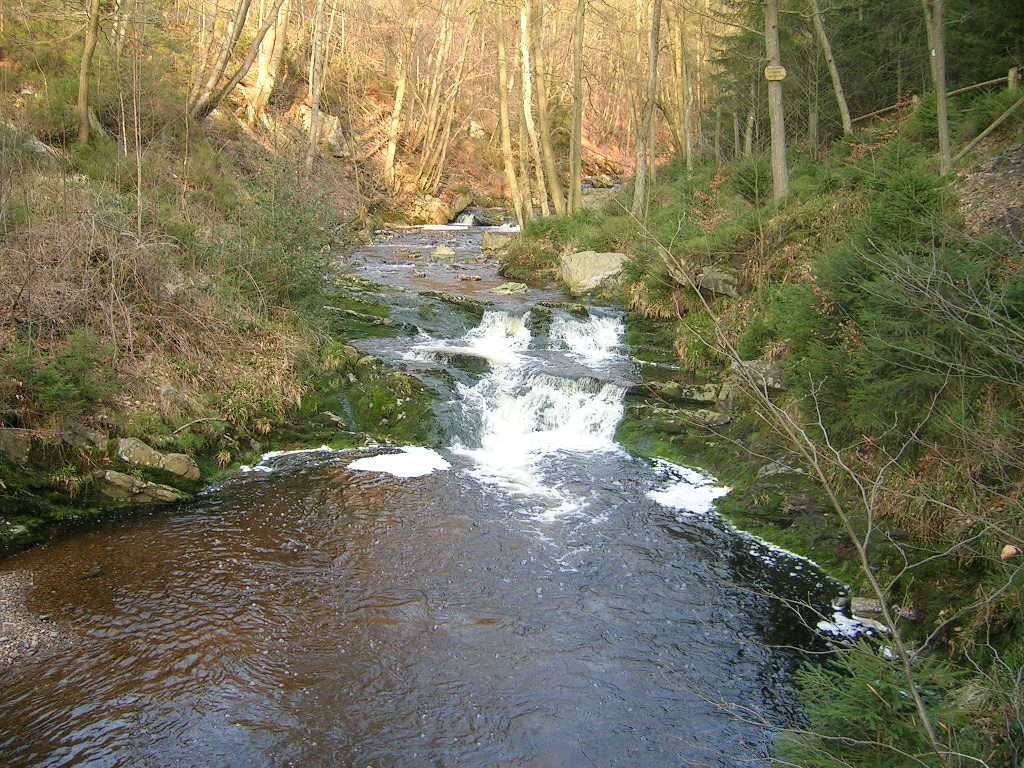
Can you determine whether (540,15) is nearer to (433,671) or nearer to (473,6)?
(473,6)

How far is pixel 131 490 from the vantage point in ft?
29.9

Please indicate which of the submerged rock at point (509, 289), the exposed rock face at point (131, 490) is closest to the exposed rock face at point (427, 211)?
the submerged rock at point (509, 289)

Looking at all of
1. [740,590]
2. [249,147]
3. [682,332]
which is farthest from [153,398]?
[249,147]

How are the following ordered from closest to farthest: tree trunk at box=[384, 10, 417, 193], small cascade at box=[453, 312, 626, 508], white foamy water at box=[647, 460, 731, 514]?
white foamy water at box=[647, 460, 731, 514] → small cascade at box=[453, 312, 626, 508] → tree trunk at box=[384, 10, 417, 193]

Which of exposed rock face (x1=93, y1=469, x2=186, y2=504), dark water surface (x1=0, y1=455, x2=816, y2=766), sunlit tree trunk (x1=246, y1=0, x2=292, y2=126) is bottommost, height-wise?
dark water surface (x1=0, y1=455, x2=816, y2=766)

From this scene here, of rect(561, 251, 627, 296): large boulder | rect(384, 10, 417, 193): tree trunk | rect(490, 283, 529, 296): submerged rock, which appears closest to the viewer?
rect(490, 283, 529, 296): submerged rock

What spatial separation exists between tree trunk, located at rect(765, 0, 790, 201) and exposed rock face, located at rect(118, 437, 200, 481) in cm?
1267

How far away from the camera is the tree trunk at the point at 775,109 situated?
15.5 m

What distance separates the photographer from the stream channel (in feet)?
18.3

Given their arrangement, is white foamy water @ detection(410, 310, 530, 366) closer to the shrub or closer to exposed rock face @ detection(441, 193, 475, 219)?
the shrub

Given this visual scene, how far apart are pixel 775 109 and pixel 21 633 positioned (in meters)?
15.7

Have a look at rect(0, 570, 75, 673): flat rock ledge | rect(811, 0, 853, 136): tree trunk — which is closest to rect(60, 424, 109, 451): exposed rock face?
rect(0, 570, 75, 673): flat rock ledge

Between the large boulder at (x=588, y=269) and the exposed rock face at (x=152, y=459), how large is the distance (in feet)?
40.2

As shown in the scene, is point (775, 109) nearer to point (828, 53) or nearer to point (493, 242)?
point (828, 53)
